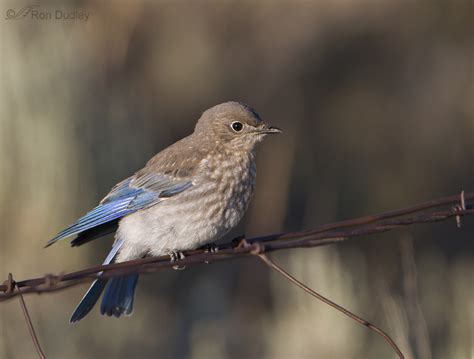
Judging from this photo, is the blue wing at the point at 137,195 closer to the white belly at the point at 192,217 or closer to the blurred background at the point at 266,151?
the white belly at the point at 192,217

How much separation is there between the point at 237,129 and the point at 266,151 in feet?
17.4

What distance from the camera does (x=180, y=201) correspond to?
5.10 meters

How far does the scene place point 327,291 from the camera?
7.73m

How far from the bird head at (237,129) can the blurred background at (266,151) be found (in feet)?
5.29

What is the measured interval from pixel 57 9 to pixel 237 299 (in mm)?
3860

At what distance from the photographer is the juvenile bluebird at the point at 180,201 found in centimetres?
495

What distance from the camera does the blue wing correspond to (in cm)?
513

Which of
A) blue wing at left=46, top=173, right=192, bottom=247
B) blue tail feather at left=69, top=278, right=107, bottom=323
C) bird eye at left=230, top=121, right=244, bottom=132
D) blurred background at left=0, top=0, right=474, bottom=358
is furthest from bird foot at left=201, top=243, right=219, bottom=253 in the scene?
blurred background at left=0, top=0, right=474, bottom=358

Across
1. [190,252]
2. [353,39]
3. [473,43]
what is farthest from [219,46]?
[190,252]
